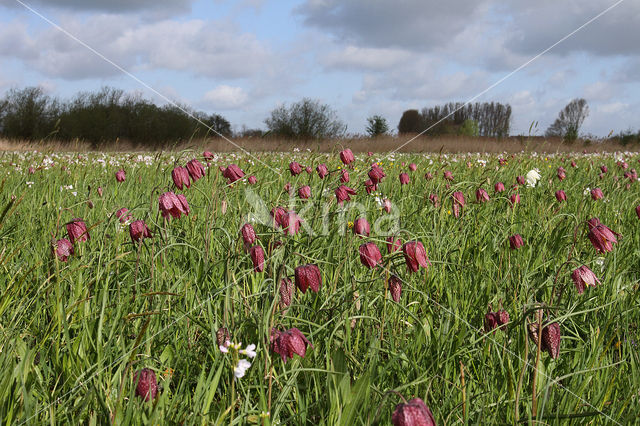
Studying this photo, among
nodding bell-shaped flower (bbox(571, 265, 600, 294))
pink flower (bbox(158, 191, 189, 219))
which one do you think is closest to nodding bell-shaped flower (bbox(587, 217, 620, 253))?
nodding bell-shaped flower (bbox(571, 265, 600, 294))

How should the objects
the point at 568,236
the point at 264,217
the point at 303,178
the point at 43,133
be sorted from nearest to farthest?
1. the point at 264,217
2. the point at 568,236
3. the point at 303,178
4. the point at 43,133

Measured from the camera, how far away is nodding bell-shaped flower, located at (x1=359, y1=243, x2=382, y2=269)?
5.63 feet

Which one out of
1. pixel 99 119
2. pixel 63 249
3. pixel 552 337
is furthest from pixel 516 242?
pixel 99 119

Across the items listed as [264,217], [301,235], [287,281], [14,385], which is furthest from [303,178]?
[14,385]

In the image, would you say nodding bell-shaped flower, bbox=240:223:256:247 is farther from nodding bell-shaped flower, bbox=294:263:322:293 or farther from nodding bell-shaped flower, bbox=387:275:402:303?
nodding bell-shaped flower, bbox=387:275:402:303

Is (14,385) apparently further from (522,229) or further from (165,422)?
(522,229)

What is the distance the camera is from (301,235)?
3.05 meters

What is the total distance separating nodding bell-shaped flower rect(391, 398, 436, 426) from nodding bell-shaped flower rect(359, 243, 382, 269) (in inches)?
31.4

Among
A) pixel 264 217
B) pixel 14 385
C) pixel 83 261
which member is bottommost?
pixel 14 385

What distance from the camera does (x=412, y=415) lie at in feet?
3.00

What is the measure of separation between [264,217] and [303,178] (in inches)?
108

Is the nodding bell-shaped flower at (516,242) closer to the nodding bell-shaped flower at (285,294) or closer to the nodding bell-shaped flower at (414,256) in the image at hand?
the nodding bell-shaped flower at (414,256)

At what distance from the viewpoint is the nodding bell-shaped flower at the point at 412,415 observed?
0.91 meters

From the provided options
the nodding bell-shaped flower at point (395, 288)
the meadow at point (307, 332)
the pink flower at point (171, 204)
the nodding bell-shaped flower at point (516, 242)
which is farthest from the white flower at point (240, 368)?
the nodding bell-shaped flower at point (516, 242)
